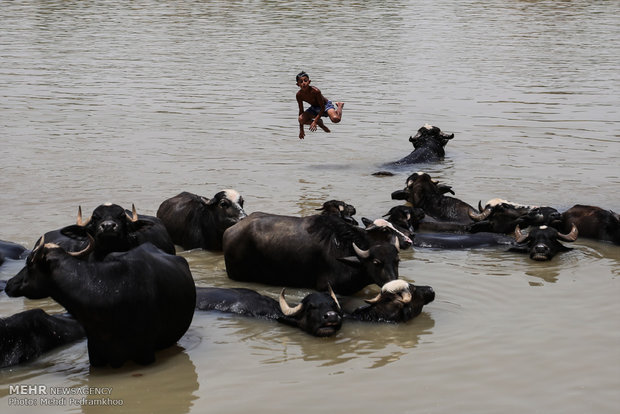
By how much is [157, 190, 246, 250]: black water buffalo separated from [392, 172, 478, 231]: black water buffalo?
8.96 feet

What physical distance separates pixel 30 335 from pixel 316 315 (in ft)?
7.68

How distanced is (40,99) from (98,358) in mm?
17041

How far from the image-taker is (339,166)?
17547mm

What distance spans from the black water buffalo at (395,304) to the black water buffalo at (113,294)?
1838 millimetres

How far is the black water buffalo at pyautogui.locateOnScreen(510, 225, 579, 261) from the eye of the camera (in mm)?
11289

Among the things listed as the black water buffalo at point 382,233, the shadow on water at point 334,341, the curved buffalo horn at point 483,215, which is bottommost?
the shadow on water at point 334,341

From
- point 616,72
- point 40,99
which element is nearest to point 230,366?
point 40,99

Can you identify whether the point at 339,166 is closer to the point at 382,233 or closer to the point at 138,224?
the point at 382,233

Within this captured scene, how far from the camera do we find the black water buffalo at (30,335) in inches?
313

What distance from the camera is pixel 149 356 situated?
8078 millimetres

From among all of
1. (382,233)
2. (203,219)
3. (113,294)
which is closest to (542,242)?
(382,233)

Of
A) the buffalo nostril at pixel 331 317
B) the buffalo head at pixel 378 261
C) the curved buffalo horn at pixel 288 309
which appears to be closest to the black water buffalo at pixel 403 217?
the buffalo head at pixel 378 261

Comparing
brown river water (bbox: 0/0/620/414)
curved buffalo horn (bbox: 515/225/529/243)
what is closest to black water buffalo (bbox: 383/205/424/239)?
brown river water (bbox: 0/0/620/414)

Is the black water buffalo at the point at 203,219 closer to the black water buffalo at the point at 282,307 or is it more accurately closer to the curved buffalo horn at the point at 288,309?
the black water buffalo at the point at 282,307
